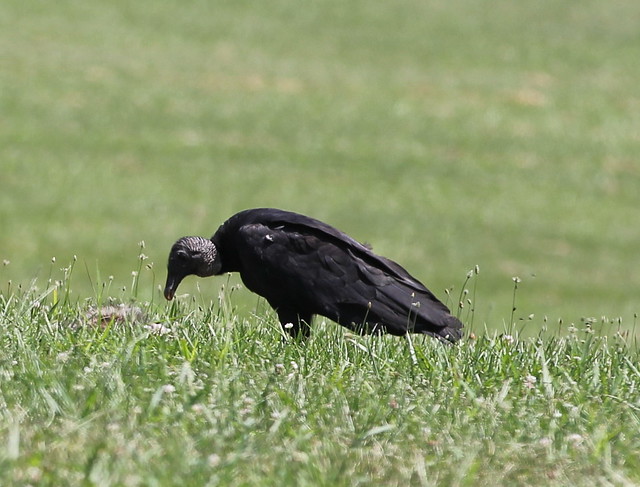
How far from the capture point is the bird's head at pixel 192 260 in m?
6.52

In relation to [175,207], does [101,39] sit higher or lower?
higher

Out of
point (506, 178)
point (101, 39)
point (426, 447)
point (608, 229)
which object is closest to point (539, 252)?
point (608, 229)

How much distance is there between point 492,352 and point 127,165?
14568 mm

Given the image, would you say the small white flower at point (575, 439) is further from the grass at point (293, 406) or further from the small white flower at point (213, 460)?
the small white flower at point (213, 460)

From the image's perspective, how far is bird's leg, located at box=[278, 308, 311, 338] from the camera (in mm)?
6137

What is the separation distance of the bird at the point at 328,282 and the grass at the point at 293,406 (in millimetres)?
233

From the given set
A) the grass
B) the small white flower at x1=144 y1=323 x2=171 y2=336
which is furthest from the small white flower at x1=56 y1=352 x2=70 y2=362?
the small white flower at x1=144 y1=323 x2=171 y2=336

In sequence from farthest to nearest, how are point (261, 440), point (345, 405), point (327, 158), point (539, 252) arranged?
point (327, 158), point (539, 252), point (345, 405), point (261, 440)

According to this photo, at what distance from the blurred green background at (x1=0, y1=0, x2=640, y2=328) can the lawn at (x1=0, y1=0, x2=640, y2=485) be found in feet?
0.22

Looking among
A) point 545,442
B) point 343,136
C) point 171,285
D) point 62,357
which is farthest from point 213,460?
point 343,136

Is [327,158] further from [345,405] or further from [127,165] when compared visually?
[345,405]

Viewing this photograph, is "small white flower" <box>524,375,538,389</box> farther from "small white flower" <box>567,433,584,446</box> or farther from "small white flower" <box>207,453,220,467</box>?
"small white flower" <box>207,453,220,467</box>

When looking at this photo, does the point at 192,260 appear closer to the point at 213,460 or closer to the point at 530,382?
the point at 530,382

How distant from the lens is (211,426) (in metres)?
4.10
